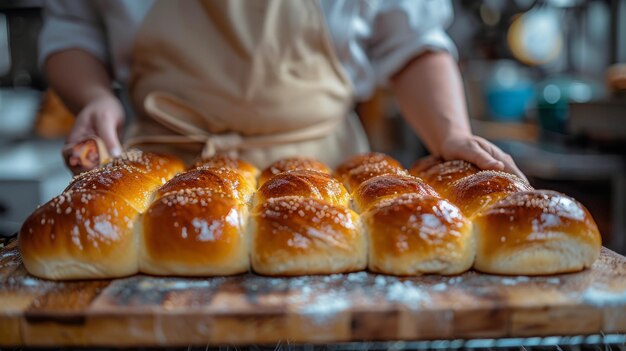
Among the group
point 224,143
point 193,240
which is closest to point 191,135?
point 224,143

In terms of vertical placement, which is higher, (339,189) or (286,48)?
(286,48)

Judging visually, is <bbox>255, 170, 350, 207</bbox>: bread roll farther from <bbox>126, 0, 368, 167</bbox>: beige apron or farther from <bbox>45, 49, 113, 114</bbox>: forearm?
<bbox>45, 49, 113, 114</bbox>: forearm

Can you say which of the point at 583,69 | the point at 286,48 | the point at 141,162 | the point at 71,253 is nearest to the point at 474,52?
the point at 583,69

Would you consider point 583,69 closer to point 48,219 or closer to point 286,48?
point 286,48

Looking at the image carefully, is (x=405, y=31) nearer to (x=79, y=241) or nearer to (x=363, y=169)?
(x=363, y=169)

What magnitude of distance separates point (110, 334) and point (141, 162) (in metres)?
0.59

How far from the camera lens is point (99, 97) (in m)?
1.69

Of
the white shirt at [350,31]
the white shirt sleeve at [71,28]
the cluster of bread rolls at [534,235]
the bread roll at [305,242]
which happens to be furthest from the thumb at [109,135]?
the cluster of bread rolls at [534,235]

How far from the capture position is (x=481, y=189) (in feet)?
3.67

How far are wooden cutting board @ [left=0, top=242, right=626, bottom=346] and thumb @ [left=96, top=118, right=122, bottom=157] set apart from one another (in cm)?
68

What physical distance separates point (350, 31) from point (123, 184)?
0.81 metres

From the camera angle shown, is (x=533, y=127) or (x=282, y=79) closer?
(x=282, y=79)

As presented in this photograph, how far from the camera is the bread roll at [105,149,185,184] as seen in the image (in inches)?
52.7

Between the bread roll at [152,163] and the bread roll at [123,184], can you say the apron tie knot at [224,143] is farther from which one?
the bread roll at [123,184]
